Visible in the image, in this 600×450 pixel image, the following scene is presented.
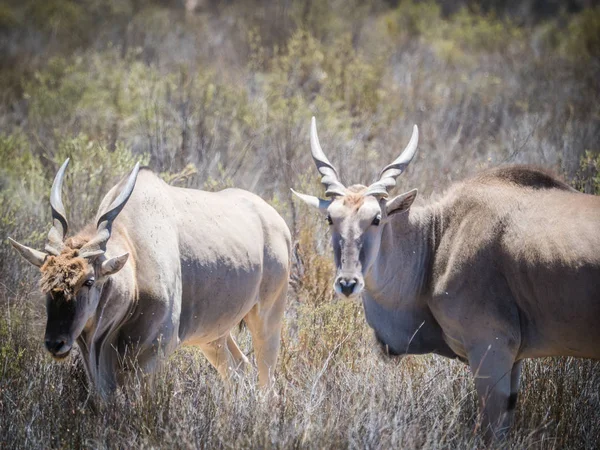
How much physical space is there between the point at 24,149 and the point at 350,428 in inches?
310

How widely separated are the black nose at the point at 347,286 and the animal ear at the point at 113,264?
1.35 meters

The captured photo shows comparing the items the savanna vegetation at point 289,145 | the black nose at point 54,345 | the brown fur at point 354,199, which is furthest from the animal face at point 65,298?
the brown fur at point 354,199

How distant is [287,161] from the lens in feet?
33.0

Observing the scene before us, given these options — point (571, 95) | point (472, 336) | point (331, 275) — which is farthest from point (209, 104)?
point (472, 336)

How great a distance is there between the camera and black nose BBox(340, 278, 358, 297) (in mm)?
5207

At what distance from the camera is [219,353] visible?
684cm

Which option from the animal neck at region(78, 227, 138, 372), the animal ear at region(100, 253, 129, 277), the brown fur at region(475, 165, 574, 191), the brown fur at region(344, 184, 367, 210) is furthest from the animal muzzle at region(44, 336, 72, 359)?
the brown fur at region(475, 165, 574, 191)

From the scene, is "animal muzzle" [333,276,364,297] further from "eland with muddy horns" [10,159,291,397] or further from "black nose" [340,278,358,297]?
"eland with muddy horns" [10,159,291,397]

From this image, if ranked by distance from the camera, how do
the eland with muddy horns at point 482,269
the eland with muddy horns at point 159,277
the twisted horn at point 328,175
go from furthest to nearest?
the twisted horn at point 328,175, the eland with muddy horns at point 482,269, the eland with muddy horns at point 159,277

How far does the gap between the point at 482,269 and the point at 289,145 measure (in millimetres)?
5731

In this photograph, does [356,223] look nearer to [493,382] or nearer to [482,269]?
[482,269]

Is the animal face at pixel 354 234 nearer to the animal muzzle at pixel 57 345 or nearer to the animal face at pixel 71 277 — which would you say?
the animal face at pixel 71 277

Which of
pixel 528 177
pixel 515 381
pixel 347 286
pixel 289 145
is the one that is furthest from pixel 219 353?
pixel 289 145

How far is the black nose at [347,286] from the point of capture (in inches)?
205
